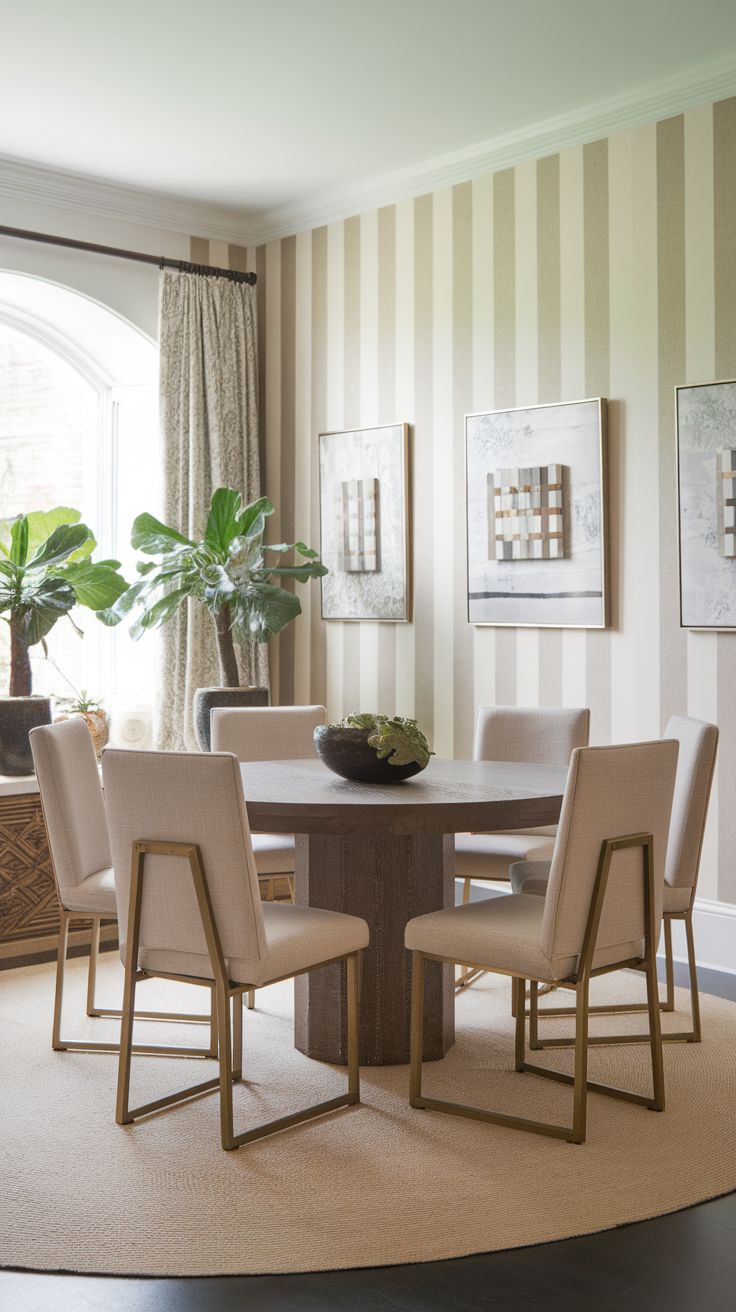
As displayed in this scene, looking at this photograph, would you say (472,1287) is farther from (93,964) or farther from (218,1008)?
(93,964)

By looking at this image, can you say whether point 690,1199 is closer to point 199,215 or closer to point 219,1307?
point 219,1307

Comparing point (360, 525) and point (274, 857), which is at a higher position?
point (360, 525)

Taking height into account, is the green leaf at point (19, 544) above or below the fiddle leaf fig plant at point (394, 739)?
above

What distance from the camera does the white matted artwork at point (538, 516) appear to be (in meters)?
4.54

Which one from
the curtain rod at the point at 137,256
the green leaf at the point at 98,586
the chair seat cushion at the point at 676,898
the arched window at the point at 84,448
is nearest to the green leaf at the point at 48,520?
the green leaf at the point at 98,586

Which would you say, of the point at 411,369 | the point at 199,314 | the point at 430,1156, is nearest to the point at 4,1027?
the point at 430,1156

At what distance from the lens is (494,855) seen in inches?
142

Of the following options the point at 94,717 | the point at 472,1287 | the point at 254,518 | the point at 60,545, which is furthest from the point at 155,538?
the point at 472,1287

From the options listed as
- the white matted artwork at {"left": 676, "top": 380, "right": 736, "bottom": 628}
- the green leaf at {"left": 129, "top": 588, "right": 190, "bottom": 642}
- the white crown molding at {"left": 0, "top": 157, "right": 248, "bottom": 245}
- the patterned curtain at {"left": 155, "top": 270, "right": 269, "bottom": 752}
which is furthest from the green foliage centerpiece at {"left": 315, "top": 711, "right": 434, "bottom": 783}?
the white crown molding at {"left": 0, "top": 157, "right": 248, "bottom": 245}

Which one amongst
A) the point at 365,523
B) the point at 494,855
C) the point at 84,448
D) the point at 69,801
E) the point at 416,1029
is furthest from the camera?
the point at 84,448

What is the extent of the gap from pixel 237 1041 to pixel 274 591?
2406 mm

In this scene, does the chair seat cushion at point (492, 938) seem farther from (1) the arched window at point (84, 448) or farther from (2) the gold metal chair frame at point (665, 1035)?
(1) the arched window at point (84, 448)

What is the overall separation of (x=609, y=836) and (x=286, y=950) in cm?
77

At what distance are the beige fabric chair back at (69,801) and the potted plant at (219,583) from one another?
171 centimetres
